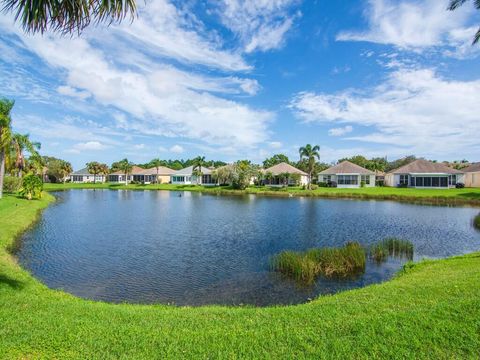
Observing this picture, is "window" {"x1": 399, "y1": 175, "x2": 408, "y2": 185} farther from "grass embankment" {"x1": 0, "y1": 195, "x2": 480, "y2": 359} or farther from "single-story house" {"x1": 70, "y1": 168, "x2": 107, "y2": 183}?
"single-story house" {"x1": 70, "y1": 168, "x2": 107, "y2": 183}

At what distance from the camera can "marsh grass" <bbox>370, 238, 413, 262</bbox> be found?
766 inches

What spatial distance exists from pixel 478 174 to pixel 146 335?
78450mm

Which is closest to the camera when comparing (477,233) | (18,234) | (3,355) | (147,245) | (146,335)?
(3,355)

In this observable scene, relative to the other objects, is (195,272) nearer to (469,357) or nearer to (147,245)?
(147,245)

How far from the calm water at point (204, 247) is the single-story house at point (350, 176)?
3545 centimetres

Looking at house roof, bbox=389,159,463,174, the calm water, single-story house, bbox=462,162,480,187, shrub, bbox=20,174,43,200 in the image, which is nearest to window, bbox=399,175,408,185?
house roof, bbox=389,159,463,174

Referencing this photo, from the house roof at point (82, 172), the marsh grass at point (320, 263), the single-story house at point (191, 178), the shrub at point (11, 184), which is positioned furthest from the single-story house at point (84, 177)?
the marsh grass at point (320, 263)

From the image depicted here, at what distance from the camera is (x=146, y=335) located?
274 inches

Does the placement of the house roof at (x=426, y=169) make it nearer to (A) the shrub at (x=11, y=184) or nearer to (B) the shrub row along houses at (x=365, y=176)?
(B) the shrub row along houses at (x=365, y=176)

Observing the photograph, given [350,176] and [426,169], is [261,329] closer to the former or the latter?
[350,176]

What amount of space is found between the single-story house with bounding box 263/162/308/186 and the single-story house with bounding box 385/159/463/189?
21.6 m

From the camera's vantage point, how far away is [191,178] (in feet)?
323

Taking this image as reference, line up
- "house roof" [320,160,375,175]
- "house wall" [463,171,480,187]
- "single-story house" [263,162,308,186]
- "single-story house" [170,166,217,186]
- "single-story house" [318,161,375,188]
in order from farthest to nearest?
"single-story house" [170,166,217,186] < "single-story house" [263,162,308,186] < "house roof" [320,160,375,175] < "single-story house" [318,161,375,188] < "house wall" [463,171,480,187]

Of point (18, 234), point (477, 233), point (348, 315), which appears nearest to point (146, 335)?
point (348, 315)
